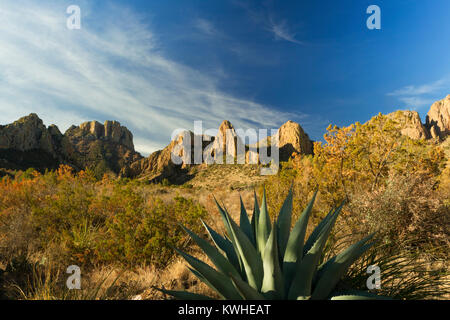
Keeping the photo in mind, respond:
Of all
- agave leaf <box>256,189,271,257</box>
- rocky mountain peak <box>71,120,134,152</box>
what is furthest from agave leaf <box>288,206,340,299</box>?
rocky mountain peak <box>71,120,134,152</box>

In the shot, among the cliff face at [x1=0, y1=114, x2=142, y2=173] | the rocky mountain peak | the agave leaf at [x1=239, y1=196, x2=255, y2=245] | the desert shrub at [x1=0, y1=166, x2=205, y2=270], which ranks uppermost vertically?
the rocky mountain peak

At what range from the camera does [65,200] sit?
20.0ft

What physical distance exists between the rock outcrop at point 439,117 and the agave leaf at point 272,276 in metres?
102

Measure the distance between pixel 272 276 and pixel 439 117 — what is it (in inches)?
4413

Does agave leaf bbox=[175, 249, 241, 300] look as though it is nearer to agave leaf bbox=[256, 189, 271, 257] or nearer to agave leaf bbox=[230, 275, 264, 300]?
agave leaf bbox=[230, 275, 264, 300]

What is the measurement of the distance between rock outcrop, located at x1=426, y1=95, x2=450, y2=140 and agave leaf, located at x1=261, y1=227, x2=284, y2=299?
102 metres

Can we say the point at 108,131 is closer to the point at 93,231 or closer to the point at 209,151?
the point at 209,151

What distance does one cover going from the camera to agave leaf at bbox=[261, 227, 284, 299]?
1.47 metres

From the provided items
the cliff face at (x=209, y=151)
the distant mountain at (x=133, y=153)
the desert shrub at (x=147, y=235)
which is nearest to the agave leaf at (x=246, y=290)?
the desert shrub at (x=147, y=235)

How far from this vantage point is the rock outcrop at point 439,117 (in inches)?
2886

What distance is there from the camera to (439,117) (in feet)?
252
